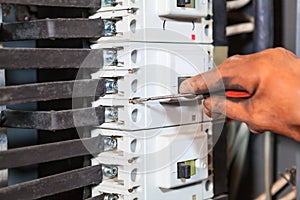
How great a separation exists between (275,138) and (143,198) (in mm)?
634

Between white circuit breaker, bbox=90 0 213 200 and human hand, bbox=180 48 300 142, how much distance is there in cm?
14

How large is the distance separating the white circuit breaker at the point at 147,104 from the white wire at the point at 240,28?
16.9 inches

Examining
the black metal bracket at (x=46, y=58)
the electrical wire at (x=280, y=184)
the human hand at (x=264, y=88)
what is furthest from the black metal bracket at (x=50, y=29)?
the electrical wire at (x=280, y=184)

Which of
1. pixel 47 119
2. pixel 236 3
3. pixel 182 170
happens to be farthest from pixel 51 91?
pixel 236 3

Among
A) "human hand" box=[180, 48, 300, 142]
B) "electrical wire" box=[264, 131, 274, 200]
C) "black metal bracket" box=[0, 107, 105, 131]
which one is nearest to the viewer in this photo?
"human hand" box=[180, 48, 300, 142]

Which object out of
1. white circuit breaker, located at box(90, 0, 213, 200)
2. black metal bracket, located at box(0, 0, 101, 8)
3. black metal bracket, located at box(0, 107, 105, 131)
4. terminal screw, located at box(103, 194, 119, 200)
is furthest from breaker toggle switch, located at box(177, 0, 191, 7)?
terminal screw, located at box(103, 194, 119, 200)

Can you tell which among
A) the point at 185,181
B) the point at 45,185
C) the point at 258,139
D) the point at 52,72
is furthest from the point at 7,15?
the point at 258,139

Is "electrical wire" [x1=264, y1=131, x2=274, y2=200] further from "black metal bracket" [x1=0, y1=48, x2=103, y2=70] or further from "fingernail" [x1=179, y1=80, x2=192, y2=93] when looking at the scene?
"black metal bracket" [x1=0, y1=48, x2=103, y2=70]

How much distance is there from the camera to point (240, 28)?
143 cm

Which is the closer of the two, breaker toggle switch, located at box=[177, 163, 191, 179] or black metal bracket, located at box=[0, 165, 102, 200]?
black metal bracket, located at box=[0, 165, 102, 200]

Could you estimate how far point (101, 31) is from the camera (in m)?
0.92

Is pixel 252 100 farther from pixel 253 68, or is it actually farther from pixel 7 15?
pixel 7 15

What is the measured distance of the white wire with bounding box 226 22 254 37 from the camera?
4.66 feet

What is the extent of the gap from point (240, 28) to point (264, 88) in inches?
28.3
